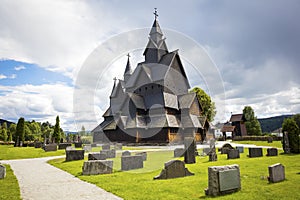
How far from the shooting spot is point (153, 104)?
132ft

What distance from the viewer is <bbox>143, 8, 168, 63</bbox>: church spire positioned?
46.9 metres

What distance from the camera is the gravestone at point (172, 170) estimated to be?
9.73 meters

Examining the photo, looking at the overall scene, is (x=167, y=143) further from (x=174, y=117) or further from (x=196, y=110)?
(x=196, y=110)

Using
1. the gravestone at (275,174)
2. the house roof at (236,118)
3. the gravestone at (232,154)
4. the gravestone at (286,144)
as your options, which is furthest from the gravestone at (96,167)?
the house roof at (236,118)

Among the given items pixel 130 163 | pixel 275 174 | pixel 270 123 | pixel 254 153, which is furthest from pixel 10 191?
pixel 270 123

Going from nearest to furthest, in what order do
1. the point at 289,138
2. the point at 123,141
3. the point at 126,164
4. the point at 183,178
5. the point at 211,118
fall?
the point at 183,178 → the point at 126,164 → the point at 289,138 → the point at 123,141 → the point at 211,118

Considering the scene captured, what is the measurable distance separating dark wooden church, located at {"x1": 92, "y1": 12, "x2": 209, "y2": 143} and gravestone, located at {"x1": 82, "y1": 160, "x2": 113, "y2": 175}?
23869 mm

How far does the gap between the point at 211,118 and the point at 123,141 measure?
1131 inches

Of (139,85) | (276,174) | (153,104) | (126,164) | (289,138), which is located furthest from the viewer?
(139,85)

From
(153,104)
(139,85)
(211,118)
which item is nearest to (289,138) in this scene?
(153,104)

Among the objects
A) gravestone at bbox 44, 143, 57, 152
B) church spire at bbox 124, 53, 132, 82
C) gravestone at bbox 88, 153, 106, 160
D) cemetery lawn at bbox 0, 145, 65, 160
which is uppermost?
church spire at bbox 124, 53, 132, 82


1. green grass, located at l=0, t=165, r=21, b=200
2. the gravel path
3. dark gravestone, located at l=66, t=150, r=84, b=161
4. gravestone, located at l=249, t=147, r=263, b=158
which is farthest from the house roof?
green grass, located at l=0, t=165, r=21, b=200

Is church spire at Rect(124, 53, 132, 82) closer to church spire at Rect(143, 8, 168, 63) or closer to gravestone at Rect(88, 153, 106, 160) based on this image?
church spire at Rect(143, 8, 168, 63)

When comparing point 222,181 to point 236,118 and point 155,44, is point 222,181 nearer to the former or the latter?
point 155,44
